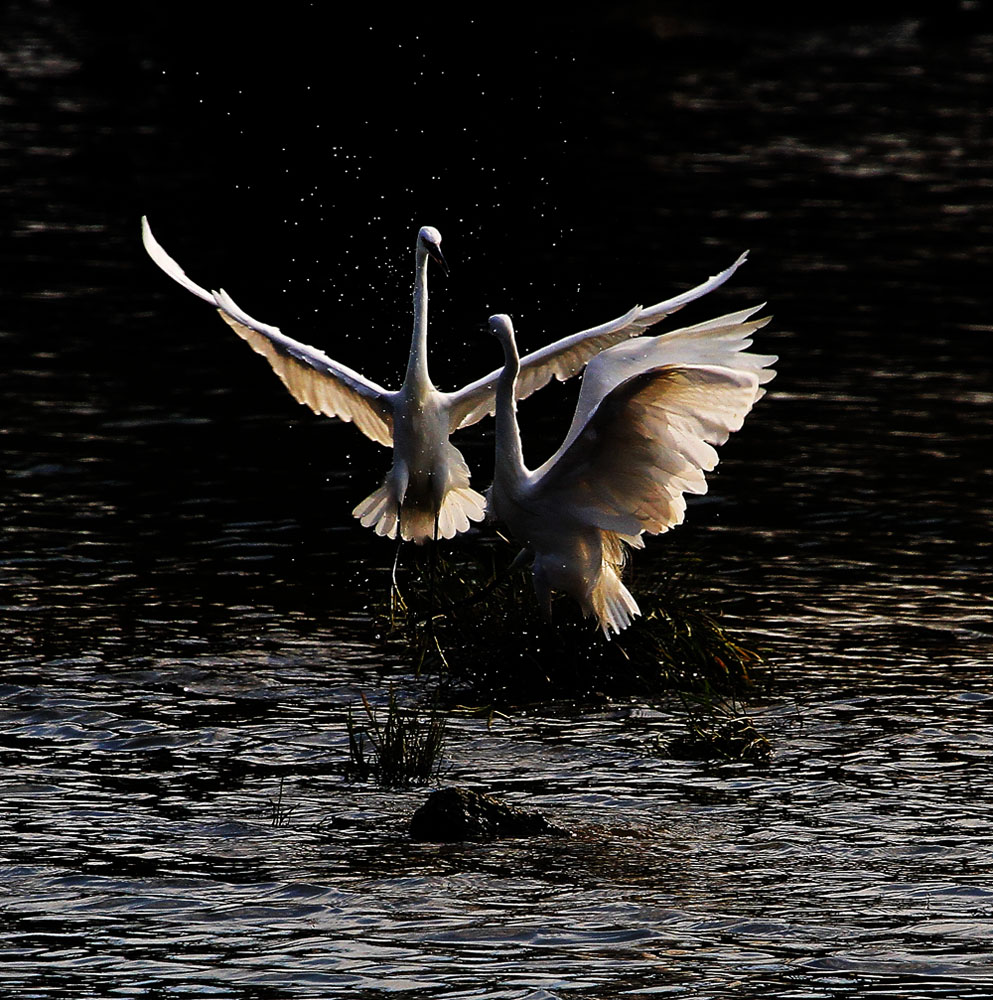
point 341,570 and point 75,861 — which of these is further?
point 341,570

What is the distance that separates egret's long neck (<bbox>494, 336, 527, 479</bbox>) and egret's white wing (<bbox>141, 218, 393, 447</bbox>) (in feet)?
5.04

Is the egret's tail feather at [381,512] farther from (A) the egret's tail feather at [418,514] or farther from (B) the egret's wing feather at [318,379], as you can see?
(B) the egret's wing feather at [318,379]

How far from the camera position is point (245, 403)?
17359 millimetres

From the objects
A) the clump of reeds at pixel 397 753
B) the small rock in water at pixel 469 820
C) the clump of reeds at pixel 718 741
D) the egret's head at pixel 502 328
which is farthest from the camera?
the egret's head at pixel 502 328

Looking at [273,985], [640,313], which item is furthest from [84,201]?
[273,985]

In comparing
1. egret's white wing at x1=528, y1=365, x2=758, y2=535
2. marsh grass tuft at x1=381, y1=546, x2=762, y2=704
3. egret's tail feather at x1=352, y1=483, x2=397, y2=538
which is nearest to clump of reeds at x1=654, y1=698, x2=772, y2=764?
marsh grass tuft at x1=381, y1=546, x2=762, y2=704

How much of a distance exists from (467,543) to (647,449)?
12.6ft

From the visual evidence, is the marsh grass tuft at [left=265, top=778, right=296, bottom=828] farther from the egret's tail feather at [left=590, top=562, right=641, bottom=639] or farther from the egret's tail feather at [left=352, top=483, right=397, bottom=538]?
the egret's tail feather at [left=352, top=483, right=397, bottom=538]

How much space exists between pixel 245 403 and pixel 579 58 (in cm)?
3205

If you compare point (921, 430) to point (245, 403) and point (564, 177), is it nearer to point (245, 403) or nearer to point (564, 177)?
point (245, 403)

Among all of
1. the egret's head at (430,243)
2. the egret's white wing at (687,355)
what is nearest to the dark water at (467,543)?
the egret's white wing at (687,355)

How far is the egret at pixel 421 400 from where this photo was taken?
11.2m

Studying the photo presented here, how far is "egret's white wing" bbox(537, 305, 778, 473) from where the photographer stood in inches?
342

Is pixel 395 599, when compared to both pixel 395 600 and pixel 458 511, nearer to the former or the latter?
pixel 395 600
